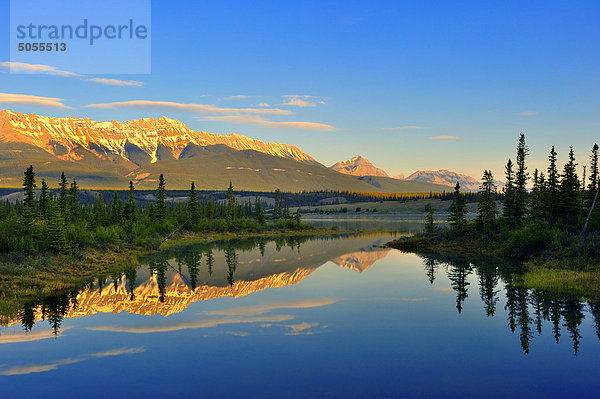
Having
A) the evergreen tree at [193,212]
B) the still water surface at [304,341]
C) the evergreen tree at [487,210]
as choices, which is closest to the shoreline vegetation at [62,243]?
the still water surface at [304,341]

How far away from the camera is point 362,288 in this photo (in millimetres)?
39000

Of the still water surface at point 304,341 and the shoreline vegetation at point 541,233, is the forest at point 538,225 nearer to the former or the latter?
the shoreline vegetation at point 541,233

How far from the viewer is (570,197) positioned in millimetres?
57938

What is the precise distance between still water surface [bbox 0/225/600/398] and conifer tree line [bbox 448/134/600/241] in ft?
68.6

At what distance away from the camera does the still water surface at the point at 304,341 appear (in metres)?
17.3

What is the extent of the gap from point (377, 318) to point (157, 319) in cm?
1333

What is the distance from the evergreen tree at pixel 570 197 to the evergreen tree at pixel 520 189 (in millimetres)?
7656

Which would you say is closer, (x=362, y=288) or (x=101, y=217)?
(x=362, y=288)

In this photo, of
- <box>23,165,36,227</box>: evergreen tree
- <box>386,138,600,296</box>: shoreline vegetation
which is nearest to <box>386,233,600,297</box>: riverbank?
<box>386,138,600,296</box>: shoreline vegetation

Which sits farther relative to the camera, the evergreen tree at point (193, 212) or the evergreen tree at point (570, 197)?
the evergreen tree at point (193, 212)

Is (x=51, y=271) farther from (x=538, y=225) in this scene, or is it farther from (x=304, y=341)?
(x=538, y=225)

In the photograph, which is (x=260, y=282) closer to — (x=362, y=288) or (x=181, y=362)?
(x=362, y=288)

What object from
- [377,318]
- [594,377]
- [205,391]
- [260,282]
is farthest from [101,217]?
[594,377]

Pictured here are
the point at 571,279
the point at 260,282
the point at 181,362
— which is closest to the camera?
the point at 181,362
